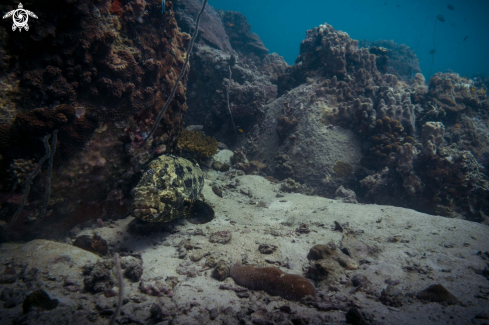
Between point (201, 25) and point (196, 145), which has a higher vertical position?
point (201, 25)

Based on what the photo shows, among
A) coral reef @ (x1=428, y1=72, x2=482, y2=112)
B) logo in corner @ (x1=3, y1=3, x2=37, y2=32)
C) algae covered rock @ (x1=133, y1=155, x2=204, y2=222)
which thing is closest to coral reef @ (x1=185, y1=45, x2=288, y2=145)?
algae covered rock @ (x1=133, y1=155, x2=204, y2=222)

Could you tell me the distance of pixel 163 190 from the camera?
3777 mm

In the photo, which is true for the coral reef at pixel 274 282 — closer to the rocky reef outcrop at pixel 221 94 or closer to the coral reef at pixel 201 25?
the rocky reef outcrop at pixel 221 94

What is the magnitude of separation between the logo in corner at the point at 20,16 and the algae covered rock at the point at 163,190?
8.74 feet

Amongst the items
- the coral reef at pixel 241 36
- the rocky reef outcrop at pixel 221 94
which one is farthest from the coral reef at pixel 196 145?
the coral reef at pixel 241 36

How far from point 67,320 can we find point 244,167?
20.3 feet

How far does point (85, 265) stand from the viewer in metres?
2.93

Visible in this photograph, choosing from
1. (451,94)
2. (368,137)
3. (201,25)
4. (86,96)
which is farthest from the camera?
(201,25)

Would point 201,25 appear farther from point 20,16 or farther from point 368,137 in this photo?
point 20,16

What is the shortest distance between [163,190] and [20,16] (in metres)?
3.24

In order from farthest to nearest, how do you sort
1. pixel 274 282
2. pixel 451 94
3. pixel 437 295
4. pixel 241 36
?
1. pixel 241 36
2. pixel 451 94
3. pixel 274 282
4. pixel 437 295

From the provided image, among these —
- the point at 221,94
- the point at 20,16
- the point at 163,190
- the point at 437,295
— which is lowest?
the point at 437,295

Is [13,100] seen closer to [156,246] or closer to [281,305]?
[156,246]

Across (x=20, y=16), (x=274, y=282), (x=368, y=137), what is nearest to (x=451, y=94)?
(x=368, y=137)
